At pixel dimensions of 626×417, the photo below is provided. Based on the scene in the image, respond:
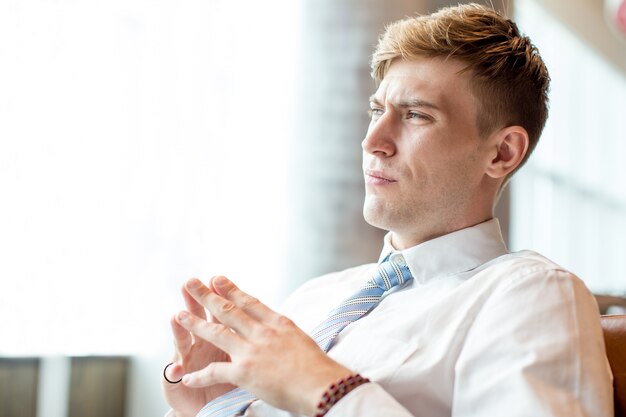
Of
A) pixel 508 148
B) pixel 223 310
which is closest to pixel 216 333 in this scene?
pixel 223 310

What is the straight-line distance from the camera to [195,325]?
127 cm

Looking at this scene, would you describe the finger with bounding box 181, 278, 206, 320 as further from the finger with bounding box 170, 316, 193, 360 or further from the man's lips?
the man's lips

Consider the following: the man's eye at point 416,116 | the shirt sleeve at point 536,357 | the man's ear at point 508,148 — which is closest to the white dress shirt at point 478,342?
the shirt sleeve at point 536,357

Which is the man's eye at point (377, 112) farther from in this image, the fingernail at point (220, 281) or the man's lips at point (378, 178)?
the fingernail at point (220, 281)

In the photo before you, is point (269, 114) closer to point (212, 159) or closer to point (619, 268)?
point (212, 159)

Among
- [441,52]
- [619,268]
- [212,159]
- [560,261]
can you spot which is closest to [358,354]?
[441,52]

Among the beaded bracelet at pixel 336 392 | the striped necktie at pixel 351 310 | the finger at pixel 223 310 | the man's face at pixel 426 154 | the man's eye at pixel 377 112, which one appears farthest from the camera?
the man's eye at pixel 377 112

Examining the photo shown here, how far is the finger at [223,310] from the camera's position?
1.21m

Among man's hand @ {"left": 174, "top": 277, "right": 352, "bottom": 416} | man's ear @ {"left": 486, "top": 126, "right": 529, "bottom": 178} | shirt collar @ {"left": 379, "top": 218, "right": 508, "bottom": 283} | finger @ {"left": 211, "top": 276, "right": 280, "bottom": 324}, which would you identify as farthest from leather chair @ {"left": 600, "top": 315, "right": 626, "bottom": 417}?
finger @ {"left": 211, "top": 276, "right": 280, "bottom": 324}

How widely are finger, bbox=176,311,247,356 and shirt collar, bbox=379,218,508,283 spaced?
1.32 ft

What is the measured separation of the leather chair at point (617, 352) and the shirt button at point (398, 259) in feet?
1.17

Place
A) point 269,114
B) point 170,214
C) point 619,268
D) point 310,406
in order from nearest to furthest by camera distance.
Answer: point 310,406, point 170,214, point 269,114, point 619,268

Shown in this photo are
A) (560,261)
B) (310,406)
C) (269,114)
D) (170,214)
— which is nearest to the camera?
(310,406)

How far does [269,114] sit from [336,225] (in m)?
0.49
